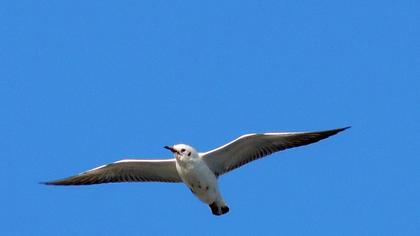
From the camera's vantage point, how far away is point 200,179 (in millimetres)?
19047

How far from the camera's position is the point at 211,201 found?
19.5 metres

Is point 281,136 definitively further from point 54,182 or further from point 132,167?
point 54,182

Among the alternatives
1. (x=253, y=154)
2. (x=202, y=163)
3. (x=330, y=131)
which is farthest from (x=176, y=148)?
(x=330, y=131)

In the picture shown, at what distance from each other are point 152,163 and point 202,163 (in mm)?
1254

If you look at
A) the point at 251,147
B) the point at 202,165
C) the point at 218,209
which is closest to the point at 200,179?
the point at 202,165

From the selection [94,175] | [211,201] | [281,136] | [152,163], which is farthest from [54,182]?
[281,136]

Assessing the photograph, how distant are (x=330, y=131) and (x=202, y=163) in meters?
2.76

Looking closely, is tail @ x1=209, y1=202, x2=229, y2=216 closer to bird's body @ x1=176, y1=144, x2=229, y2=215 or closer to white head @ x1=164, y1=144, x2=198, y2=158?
bird's body @ x1=176, y1=144, x2=229, y2=215

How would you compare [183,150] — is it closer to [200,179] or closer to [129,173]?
[200,179]

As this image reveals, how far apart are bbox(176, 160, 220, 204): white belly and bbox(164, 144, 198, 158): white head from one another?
14cm

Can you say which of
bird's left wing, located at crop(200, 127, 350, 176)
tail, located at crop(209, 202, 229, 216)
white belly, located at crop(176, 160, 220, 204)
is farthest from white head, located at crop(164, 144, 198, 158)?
tail, located at crop(209, 202, 229, 216)

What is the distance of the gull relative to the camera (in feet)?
62.5

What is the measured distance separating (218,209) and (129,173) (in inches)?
86.3

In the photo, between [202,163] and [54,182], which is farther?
[54,182]
